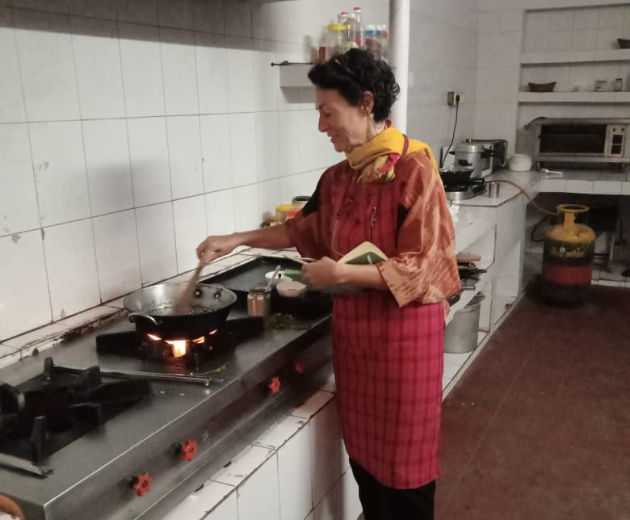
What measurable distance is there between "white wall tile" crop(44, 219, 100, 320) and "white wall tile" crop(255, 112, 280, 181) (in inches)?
31.9

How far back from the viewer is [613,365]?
10.2 ft

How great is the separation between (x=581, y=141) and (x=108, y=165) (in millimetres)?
3614

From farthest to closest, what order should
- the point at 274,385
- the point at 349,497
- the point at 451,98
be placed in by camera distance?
the point at 451,98, the point at 349,497, the point at 274,385

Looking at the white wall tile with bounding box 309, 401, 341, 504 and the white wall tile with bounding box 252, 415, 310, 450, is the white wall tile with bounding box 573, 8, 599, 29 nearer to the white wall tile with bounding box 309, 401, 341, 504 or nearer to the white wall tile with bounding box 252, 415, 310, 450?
the white wall tile with bounding box 309, 401, 341, 504

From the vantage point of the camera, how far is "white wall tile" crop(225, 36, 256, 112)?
81.0 inches

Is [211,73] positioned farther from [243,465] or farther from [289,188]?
[243,465]

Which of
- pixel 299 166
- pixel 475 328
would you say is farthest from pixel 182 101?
pixel 475 328

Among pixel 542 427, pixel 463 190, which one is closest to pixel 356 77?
pixel 542 427

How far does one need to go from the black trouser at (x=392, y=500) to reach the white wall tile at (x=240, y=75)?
4.05ft

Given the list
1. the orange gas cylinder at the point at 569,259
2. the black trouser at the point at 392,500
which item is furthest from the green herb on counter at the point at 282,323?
the orange gas cylinder at the point at 569,259

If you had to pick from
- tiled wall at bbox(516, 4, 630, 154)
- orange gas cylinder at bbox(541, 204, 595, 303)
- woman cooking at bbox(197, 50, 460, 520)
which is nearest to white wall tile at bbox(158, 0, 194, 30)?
woman cooking at bbox(197, 50, 460, 520)

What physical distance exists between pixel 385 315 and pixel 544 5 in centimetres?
397

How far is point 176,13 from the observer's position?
1811 millimetres

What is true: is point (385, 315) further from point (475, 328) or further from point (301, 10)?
point (475, 328)
